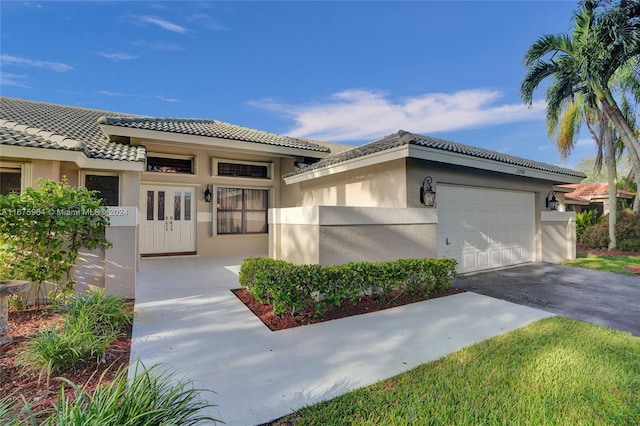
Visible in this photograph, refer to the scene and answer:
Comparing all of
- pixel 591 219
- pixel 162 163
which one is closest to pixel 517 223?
pixel 591 219

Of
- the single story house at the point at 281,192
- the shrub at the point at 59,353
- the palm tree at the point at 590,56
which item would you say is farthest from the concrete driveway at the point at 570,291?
the shrub at the point at 59,353

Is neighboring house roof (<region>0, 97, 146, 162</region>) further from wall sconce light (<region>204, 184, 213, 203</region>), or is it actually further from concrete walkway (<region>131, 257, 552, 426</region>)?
concrete walkway (<region>131, 257, 552, 426</region>)

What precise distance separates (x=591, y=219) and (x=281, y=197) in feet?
57.5

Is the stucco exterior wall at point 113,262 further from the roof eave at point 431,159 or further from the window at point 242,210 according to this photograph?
the window at point 242,210

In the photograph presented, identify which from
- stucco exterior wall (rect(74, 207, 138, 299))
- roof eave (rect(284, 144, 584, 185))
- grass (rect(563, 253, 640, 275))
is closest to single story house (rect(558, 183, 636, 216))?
grass (rect(563, 253, 640, 275))

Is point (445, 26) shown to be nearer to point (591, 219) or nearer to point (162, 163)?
point (162, 163)

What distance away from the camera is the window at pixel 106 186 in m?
8.11

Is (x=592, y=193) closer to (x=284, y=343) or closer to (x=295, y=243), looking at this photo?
(x=295, y=243)

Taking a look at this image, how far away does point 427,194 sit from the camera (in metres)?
7.14

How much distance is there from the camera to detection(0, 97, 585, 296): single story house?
6000 mm

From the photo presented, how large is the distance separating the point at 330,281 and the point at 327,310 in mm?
576

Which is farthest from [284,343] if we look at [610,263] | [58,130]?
[610,263]

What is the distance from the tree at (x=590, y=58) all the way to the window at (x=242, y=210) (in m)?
11.4

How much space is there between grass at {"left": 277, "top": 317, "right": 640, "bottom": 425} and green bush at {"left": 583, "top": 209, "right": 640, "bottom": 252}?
504 inches
